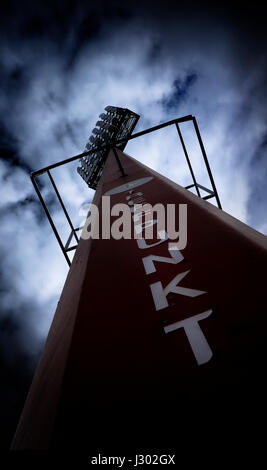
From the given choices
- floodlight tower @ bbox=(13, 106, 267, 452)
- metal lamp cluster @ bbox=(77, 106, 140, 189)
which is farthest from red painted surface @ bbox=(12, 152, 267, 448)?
metal lamp cluster @ bbox=(77, 106, 140, 189)

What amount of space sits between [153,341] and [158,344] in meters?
0.03

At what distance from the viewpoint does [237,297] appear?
1286 mm

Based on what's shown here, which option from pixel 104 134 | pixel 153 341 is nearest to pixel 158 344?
pixel 153 341

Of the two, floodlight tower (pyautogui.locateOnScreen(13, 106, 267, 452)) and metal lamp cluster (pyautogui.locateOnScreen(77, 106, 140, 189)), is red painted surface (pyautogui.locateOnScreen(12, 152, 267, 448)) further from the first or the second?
metal lamp cluster (pyautogui.locateOnScreen(77, 106, 140, 189))

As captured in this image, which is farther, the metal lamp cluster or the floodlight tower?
the metal lamp cluster

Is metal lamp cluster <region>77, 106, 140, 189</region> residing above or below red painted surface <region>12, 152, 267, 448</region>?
above

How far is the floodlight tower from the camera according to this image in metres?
1.03

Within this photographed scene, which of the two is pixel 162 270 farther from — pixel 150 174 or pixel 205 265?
pixel 150 174

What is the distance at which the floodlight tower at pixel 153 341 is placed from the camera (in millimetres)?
1026

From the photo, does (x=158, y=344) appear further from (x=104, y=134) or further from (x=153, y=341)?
(x=104, y=134)

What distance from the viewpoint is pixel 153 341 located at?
1.26 metres

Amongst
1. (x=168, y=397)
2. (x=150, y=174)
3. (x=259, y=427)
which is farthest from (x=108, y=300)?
(x=150, y=174)

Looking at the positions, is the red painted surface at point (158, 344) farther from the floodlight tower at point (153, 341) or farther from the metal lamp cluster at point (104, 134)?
the metal lamp cluster at point (104, 134)

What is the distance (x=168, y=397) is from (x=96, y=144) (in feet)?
42.0
